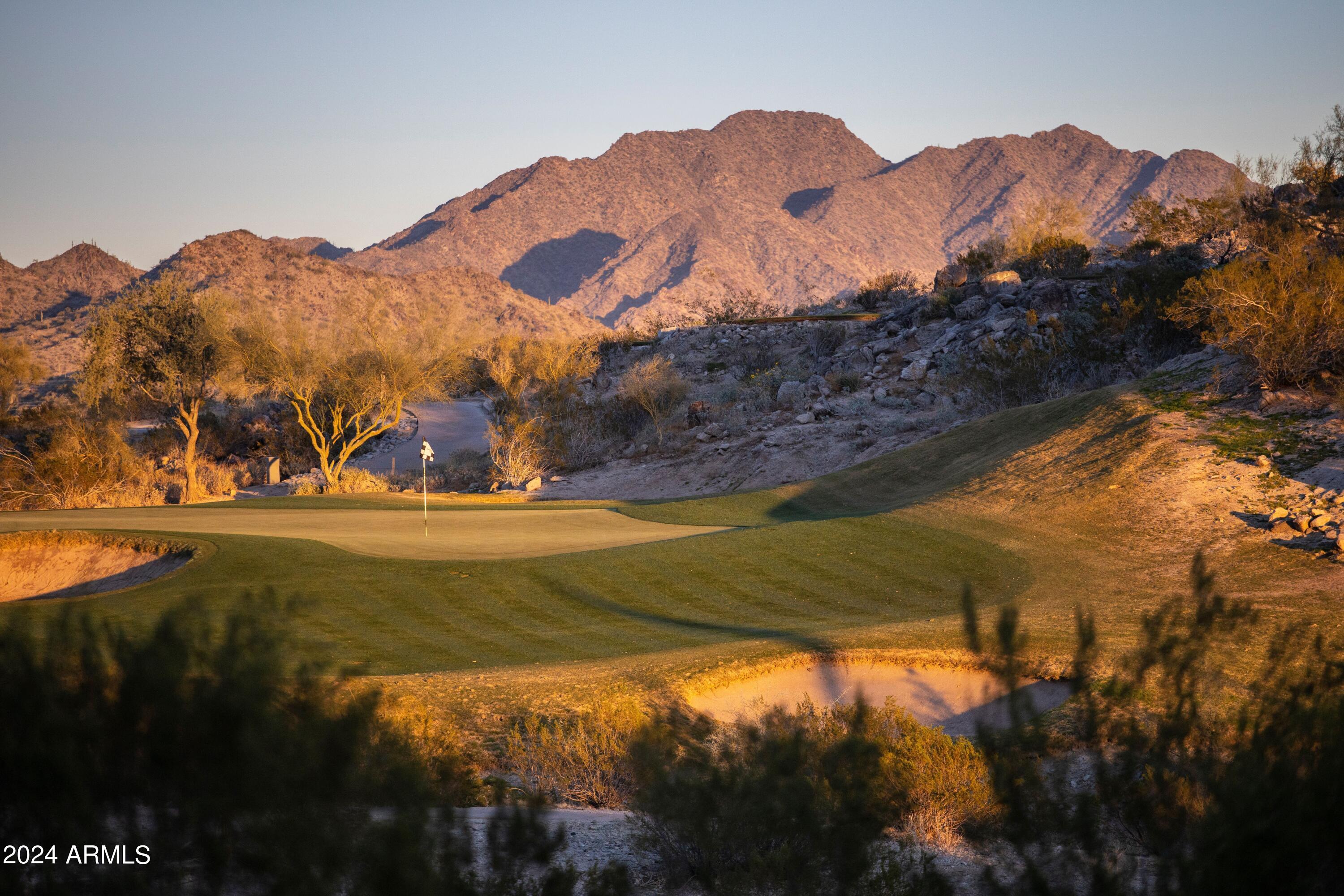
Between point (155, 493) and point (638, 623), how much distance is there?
82.2ft

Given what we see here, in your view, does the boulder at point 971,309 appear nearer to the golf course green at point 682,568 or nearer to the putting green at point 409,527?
the golf course green at point 682,568

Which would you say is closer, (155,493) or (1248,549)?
(1248,549)

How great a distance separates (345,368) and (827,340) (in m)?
21.0

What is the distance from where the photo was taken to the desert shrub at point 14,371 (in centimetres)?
4266

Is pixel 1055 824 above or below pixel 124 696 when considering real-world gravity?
below

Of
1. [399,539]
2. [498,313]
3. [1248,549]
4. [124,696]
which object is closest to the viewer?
[124,696]

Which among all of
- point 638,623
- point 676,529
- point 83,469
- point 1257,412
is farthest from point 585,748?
point 83,469

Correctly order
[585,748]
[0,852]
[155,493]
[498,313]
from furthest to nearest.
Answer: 1. [498,313]
2. [155,493]
3. [585,748]
4. [0,852]

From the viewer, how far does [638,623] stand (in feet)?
36.3

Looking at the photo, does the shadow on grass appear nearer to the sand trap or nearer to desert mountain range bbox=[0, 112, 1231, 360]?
the sand trap

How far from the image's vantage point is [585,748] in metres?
6.12

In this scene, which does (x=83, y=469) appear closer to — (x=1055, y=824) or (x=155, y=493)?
(x=155, y=493)

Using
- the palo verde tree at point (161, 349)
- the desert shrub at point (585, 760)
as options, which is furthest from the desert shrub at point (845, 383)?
the desert shrub at point (585, 760)

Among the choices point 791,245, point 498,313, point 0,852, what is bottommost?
point 0,852
